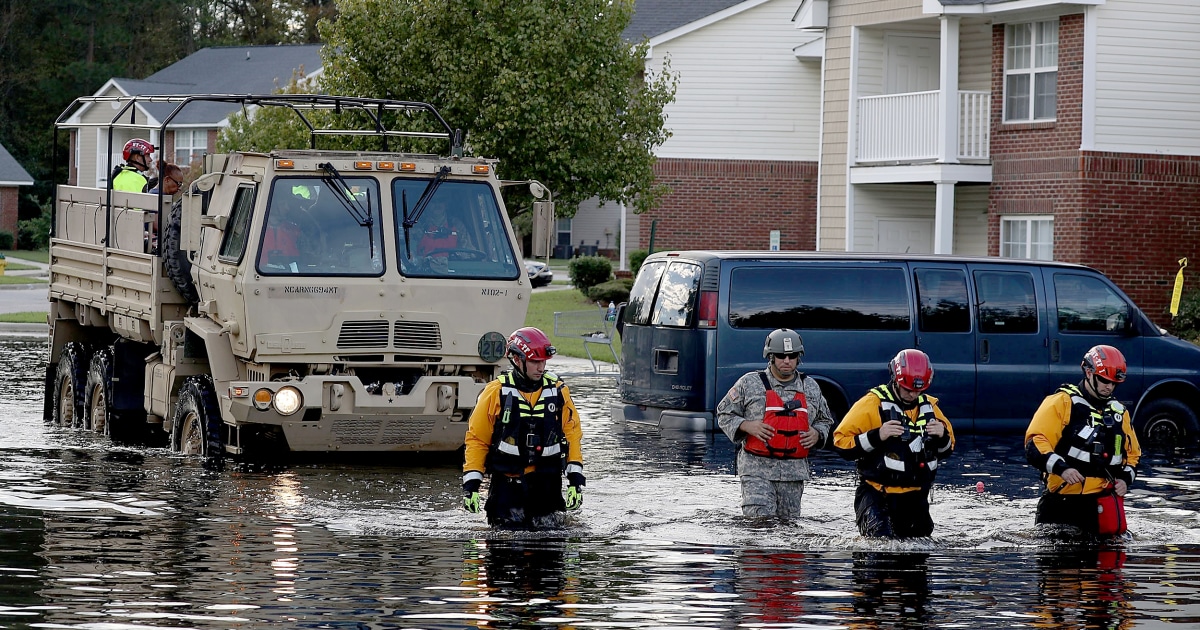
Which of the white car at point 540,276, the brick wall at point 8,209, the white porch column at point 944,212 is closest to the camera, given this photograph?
the white porch column at point 944,212

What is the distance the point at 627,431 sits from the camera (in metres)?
18.7

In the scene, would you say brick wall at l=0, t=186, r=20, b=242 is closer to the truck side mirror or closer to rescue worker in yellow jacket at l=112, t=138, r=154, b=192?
rescue worker in yellow jacket at l=112, t=138, r=154, b=192

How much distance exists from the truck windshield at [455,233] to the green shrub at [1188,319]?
1511 cm

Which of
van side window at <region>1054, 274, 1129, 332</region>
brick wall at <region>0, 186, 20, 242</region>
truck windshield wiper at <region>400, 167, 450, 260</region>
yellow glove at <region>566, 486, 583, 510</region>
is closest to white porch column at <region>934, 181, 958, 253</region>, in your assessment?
van side window at <region>1054, 274, 1129, 332</region>

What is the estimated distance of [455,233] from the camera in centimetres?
1459

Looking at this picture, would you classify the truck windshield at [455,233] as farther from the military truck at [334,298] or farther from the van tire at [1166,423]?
the van tire at [1166,423]

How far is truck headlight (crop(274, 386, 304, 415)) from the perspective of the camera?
13703mm

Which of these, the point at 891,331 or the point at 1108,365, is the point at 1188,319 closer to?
the point at 891,331

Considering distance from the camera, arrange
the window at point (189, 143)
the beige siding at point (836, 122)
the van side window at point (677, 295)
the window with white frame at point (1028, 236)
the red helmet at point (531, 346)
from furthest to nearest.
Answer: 1. the window at point (189, 143)
2. the beige siding at point (836, 122)
3. the window with white frame at point (1028, 236)
4. the van side window at point (677, 295)
5. the red helmet at point (531, 346)

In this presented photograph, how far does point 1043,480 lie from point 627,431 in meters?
7.90

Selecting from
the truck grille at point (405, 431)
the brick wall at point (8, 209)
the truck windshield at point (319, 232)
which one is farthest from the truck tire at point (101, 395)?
the brick wall at point (8, 209)

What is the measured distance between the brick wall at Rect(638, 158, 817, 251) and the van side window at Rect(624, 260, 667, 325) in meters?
24.4

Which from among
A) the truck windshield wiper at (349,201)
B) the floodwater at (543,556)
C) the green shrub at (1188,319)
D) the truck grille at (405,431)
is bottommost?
the floodwater at (543,556)

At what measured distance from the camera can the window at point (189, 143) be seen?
6744cm
